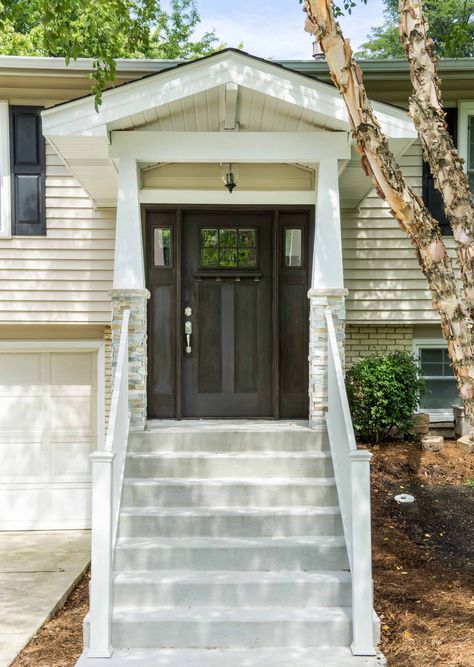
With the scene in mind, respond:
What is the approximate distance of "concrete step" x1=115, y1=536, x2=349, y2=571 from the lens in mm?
5035

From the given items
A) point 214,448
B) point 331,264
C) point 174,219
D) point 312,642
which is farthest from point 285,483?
point 174,219

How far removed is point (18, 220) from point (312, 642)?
20.0 feet

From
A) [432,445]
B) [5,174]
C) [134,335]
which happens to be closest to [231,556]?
[134,335]

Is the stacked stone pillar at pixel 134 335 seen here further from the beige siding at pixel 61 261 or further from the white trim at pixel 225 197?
the beige siding at pixel 61 261

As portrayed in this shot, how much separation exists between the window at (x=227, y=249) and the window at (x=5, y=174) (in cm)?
275

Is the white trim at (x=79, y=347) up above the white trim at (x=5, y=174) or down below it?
below

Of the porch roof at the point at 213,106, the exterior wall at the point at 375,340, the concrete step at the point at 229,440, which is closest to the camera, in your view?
the porch roof at the point at 213,106

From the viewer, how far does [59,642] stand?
511cm

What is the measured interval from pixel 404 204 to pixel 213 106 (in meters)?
2.63

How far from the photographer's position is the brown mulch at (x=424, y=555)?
4.52m

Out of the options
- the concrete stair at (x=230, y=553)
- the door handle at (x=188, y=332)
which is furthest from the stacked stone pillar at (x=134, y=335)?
the door handle at (x=188, y=332)

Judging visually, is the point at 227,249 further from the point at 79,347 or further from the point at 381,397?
the point at 79,347

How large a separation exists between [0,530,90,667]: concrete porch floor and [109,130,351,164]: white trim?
3846 mm

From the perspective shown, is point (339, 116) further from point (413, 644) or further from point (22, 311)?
point (22, 311)
